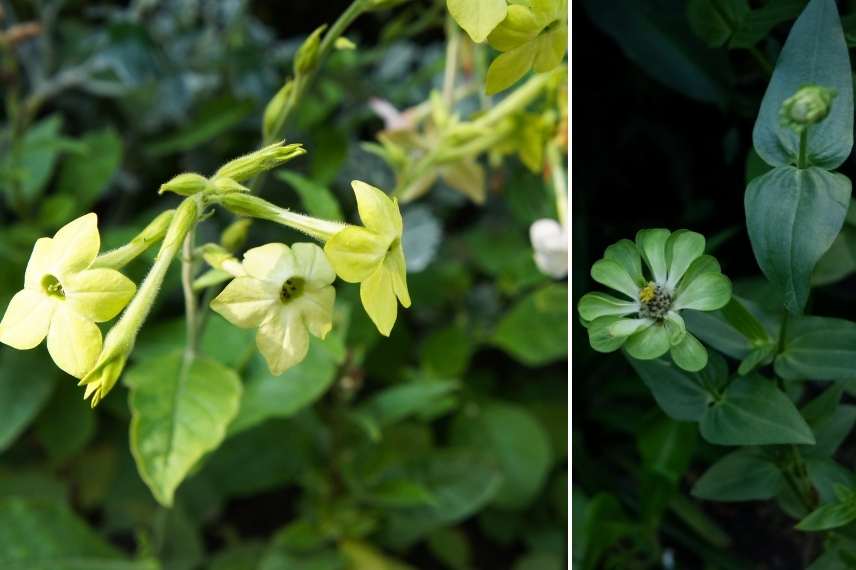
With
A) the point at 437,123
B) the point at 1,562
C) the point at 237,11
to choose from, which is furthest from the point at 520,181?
the point at 1,562

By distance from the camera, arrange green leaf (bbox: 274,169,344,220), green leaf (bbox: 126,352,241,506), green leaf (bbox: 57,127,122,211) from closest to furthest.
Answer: green leaf (bbox: 126,352,241,506) < green leaf (bbox: 274,169,344,220) < green leaf (bbox: 57,127,122,211)

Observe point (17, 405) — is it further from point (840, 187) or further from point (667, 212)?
point (840, 187)

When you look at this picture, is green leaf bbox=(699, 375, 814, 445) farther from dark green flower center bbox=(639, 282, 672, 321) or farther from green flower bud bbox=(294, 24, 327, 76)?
green flower bud bbox=(294, 24, 327, 76)

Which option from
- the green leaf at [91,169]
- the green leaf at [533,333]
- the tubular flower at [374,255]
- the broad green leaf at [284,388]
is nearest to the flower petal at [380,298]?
the tubular flower at [374,255]

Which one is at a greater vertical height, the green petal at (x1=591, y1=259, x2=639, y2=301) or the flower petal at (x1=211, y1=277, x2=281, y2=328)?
the green petal at (x1=591, y1=259, x2=639, y2=301)

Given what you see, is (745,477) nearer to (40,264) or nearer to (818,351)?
(818,351)

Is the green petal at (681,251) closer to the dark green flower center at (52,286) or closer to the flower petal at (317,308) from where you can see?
→ the flower petal at (317,308)

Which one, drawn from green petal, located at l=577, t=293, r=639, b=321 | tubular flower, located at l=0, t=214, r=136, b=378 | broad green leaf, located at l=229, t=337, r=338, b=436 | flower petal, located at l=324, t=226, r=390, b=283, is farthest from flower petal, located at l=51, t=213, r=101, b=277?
broad green leaf, located at l=229, t=337, r=338, b=436
